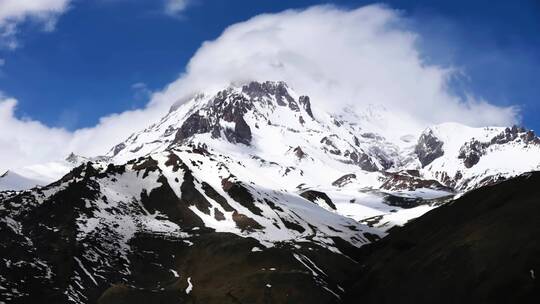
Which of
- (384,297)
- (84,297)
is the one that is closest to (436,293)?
(384,297)

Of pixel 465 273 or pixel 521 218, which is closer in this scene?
pixel 465 273

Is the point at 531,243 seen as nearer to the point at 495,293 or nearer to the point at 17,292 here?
the point at 495,293

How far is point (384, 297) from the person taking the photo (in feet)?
642

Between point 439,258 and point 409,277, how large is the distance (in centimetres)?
1044

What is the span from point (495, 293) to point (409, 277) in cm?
3890

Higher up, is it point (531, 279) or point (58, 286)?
point (58, 286)

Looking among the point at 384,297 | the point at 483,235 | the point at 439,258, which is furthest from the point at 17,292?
the point at 483,235

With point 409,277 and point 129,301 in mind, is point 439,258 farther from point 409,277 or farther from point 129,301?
point 129,301

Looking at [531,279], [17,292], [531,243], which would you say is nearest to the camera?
[531,279]

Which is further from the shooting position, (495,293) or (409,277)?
(409,277)

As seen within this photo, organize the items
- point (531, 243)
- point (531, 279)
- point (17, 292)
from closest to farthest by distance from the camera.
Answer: point (531, 279), point (531, 243), point (17, 292)

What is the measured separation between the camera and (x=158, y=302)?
199500 millimetres

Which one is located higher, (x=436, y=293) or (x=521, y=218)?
(x=521, y=218)

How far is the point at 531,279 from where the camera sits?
156250 mm
